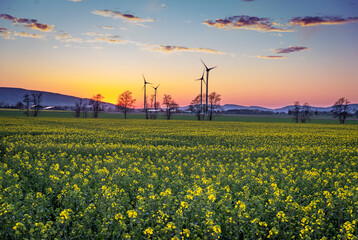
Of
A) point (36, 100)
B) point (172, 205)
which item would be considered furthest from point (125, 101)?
point (172, 205)

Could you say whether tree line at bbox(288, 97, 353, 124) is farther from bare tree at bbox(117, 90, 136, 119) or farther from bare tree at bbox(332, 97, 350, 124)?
bare tree at bbox(117, 90, 136, 119)

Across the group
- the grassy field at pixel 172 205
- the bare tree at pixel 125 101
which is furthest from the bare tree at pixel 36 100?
the grassy field at pixel 172 205

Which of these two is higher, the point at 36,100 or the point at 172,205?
the point at 36,100

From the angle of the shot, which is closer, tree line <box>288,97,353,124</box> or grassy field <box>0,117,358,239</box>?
grassy field <box>0,117,358,239</box>

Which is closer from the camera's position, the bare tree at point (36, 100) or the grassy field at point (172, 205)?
the grassy field at point (172, 205)

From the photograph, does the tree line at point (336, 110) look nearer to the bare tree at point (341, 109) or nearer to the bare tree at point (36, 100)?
the bare tree at point (341, 109)

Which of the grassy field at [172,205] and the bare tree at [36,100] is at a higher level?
the bare tree at [36,100]

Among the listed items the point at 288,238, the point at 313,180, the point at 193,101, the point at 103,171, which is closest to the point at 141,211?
the point at 288,238

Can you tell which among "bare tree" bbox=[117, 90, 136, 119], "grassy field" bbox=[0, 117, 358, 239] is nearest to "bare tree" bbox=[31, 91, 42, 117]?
"bare tree" bbox=[117, 90, 136, 119]

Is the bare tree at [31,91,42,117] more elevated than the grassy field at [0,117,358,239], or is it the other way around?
the bare tree at [31,91,42,117]

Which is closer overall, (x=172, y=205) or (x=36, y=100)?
(x=172, y=205)

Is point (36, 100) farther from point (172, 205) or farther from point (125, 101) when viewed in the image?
point (172, 205)

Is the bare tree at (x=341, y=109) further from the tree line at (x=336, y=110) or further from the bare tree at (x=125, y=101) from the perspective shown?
the bare tree at (x=125, y=101)

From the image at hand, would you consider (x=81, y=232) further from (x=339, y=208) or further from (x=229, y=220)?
(x=339, y=208)
